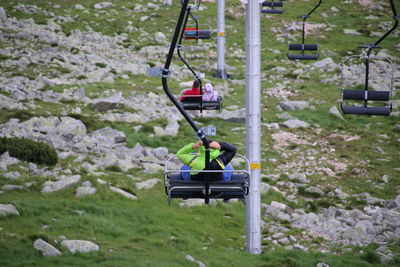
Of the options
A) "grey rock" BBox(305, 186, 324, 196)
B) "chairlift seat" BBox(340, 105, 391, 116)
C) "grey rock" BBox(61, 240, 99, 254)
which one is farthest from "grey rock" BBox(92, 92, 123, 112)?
"chairlift seat" BBox(340, 105, 391, 116)

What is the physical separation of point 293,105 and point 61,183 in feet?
51.9

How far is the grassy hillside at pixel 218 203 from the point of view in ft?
47.8

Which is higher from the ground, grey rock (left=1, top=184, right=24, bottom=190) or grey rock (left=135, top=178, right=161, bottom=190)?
grey rock (left=1, top=184, right=24, bottom=190)

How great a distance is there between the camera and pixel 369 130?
27484mm

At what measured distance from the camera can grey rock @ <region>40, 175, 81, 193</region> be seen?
56.8 feet

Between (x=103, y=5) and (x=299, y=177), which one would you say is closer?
(x=299, y=177)

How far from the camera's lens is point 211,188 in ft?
34.2

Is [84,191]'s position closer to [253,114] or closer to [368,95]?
[253,114]

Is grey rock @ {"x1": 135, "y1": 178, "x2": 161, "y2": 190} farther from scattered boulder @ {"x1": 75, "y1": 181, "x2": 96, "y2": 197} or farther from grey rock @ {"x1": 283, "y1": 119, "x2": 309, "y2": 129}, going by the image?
grey rock @ {"x1": 283, "y1": 119, "x2": 309, "y2": 129}

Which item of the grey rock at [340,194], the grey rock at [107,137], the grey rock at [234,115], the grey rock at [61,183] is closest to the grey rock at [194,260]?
the grey rock at [61,183]

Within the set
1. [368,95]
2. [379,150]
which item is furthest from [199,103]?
[379,150]

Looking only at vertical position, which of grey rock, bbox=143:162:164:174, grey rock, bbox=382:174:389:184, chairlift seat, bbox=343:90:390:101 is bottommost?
grey rock, bbox=382:174:389:184

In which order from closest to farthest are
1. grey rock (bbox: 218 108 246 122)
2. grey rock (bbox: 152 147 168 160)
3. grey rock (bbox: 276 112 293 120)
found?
grey rock (bbox: 152 147 168 160) < grey rock (bbox: 218 108 246 122) < grey rock (bbox: 276 112 293 120)

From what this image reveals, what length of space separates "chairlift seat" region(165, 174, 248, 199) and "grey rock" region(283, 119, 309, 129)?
1703 centimetres
